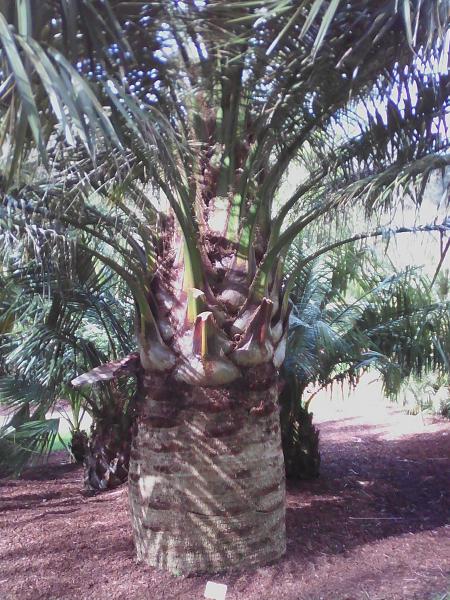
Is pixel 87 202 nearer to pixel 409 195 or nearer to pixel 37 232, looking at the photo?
pixel 37 232

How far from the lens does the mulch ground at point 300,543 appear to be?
366 cm

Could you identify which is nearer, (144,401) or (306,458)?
(144,401)

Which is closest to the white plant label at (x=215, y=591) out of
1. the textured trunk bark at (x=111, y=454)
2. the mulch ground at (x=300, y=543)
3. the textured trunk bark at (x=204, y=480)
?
the mulch ground at (x=300, y=543)

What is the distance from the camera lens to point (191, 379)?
3.82 m

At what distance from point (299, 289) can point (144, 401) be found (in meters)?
2.72

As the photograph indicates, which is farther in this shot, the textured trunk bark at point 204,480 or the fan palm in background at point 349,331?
the fan palm in background at point 349,331

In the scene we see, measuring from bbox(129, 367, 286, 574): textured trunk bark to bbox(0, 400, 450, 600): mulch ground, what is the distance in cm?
14

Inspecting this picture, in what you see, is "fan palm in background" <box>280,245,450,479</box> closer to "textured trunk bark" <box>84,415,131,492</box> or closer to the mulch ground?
the mulch ground

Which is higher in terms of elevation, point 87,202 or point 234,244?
point 87,202

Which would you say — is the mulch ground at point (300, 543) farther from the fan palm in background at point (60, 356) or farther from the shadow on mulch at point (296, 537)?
the fan palm in background at point (60, 356)

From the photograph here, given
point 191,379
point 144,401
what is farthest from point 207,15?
point 144,401

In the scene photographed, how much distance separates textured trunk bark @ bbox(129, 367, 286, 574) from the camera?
3814 mm

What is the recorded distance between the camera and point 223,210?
13.3ft

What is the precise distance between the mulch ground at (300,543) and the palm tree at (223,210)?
0.24m
